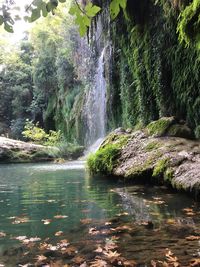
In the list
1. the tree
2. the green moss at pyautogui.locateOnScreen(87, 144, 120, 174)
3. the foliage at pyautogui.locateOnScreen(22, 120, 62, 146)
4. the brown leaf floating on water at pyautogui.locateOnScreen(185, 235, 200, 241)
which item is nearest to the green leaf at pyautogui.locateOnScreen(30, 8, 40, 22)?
the tree

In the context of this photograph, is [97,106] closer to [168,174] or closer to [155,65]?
[155,65]

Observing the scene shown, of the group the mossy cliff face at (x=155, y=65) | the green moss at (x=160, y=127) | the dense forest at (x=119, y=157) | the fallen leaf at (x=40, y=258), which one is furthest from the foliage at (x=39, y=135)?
the fallen leaf at (x=40, y=258)

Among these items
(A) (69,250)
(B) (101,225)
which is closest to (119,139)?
(B) (101,225)

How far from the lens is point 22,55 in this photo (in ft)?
112

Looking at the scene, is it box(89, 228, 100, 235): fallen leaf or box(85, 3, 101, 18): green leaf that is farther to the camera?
box(89, 228, 100, 235): fallen leaf

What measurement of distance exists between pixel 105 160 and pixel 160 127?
65.2 inches

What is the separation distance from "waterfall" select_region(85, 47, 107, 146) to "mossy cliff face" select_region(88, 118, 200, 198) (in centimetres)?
782

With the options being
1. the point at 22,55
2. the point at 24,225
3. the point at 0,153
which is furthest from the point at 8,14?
the point at 22,55

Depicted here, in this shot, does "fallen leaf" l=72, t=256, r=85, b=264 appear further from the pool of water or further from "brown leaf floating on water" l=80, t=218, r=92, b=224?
"brown leaf floating on water" l=80, t=218, r=92, b=224

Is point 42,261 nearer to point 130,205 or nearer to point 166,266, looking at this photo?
point 166,266

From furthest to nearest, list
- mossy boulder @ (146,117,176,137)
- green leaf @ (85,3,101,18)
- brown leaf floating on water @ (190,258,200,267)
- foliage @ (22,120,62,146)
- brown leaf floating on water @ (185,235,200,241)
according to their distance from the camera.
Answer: foliage @ (22,120,62,146)
mossy boulder @ (146,117,176,137)
brown leaf floating on water @ (185,235,200,241)
brown leaf floating on water @ (190,258,200,267)
green leaf @ (85,3,101,18)

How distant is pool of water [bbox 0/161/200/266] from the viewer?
338 centimetres

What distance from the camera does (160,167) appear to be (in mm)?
7336

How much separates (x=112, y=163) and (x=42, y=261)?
6.07 meters
